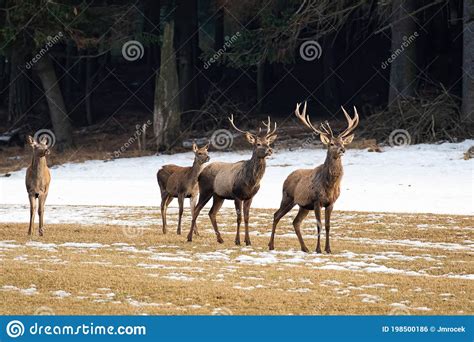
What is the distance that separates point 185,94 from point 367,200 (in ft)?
54.1

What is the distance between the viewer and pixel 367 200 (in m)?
28.0

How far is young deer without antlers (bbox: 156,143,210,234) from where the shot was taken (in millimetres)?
19484

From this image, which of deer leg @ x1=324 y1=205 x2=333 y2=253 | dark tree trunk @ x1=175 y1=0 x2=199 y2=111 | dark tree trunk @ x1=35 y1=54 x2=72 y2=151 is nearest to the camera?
deer leg @ x1=324 y1=205 x2=333 y2=253

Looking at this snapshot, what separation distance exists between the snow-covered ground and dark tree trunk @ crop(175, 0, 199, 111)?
599 centimetres

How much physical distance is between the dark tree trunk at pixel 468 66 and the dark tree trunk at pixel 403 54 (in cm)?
203

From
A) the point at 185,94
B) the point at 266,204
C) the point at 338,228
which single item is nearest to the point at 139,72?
the point at 185,94

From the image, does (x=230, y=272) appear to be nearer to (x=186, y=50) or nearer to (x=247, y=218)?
(x=247, y=218)

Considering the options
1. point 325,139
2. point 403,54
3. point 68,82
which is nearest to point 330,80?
point 403,54

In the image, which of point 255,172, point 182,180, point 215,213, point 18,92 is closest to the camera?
point 255,172

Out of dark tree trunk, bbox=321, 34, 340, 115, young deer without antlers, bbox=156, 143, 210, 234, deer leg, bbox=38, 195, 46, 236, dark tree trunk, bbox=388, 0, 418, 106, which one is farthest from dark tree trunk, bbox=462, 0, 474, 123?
deer leg, bbox=38, 195, 46, 236

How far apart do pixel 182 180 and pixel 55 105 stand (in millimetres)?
22045

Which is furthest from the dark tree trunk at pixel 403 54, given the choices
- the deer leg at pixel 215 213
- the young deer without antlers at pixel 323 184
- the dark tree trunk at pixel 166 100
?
the young deer without antlers at pixel 323 184

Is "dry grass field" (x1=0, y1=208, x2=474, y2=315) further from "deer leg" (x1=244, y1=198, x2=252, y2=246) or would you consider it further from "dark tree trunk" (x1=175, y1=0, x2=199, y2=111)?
"dark tree trunk" (x1=175, y1=0, x2=199, y2=111)

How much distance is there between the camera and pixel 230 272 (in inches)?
579
